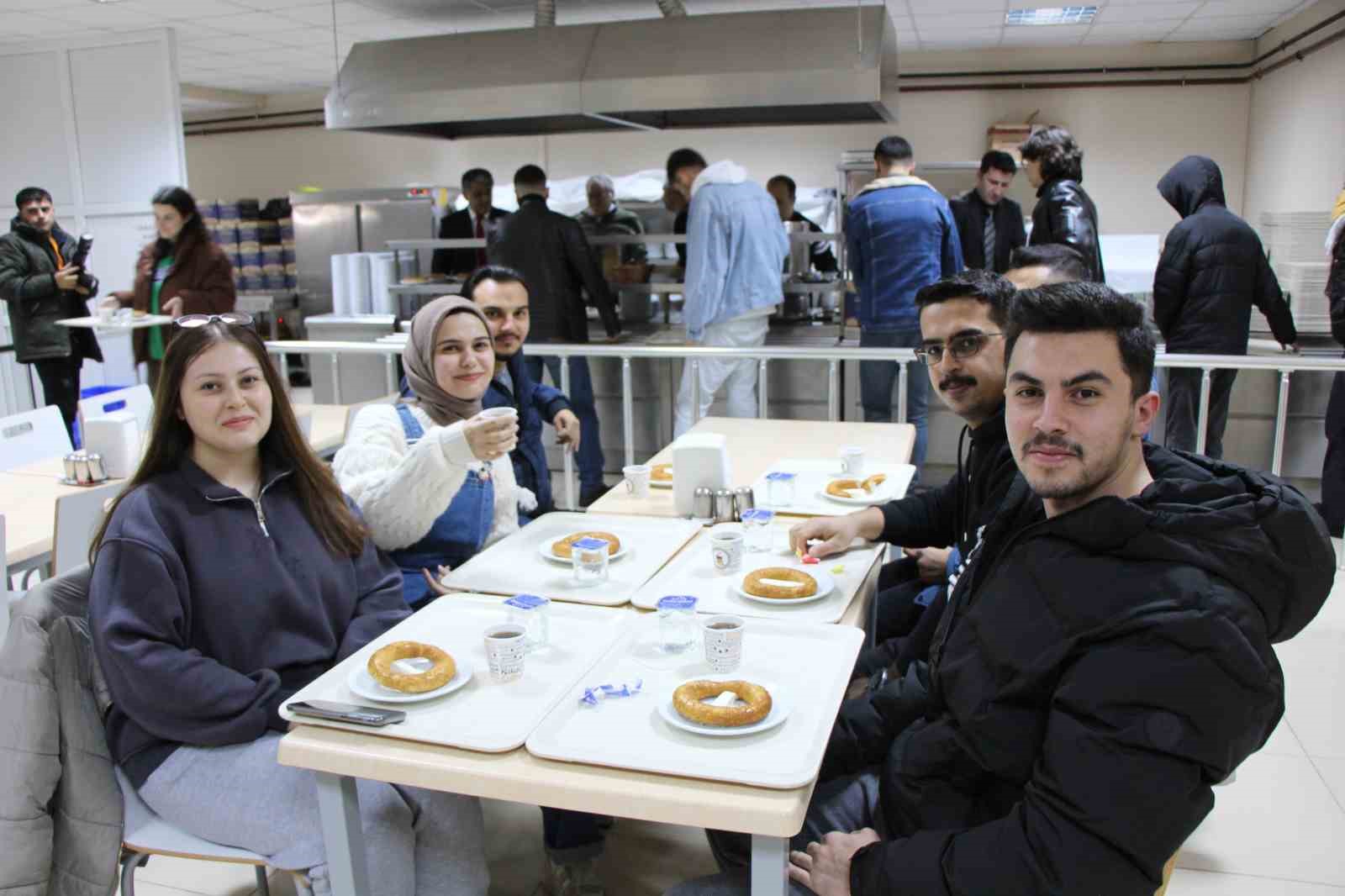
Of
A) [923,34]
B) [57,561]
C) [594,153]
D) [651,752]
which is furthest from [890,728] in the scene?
[594,153]

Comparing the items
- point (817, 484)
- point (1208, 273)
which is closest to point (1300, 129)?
point (1208, 273)

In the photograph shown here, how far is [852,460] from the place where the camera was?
276 centimetres

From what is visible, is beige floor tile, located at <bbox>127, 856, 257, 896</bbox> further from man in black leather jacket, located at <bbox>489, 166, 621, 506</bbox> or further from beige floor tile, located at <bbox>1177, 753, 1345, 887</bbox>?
man in black leather jacket, located at <bbox>489, 166, 621, 506</bbox>

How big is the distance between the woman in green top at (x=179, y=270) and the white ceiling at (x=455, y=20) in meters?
2.27

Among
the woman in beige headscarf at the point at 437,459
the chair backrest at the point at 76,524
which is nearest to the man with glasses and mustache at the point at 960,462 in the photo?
the woman in beige headscarf at the point at 437,459

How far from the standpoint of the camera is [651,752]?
138 cm

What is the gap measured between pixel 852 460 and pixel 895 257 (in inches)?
92.7

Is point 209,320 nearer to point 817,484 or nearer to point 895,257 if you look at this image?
point 817,484

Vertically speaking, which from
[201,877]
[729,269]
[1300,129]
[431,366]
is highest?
[1300,129]

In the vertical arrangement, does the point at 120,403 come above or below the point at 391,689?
above

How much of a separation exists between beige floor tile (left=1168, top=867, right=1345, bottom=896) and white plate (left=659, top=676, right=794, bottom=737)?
1.32 m

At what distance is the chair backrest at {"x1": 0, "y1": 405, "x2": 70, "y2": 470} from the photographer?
3.37m

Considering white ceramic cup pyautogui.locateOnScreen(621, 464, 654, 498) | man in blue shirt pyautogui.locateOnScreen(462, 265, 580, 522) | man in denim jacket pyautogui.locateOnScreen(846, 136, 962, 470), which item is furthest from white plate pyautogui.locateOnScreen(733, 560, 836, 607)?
man in denim jacket pyautogui.locateOnScreen(846, 136, 962, 470)

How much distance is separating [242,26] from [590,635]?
7280 millimetres
